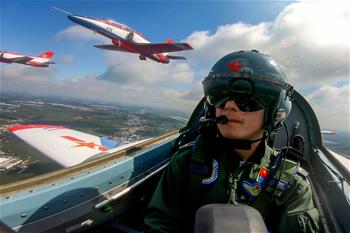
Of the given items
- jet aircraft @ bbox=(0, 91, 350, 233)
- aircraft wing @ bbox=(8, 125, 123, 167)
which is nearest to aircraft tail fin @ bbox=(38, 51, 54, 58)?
aircraft wing @ bbox=(8, 125, 123, 167)

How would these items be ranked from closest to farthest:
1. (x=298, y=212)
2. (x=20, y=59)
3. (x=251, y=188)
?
(x=298, y=212) < (x=251, y=188) < (x=20, y=59)

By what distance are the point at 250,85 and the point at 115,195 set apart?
42.7 inches

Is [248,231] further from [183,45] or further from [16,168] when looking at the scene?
[16,168]

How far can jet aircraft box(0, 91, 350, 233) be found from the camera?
3.69 feet

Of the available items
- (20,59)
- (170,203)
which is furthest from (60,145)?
(20,59)

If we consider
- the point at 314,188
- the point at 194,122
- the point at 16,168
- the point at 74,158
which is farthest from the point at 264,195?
the point at 16,168

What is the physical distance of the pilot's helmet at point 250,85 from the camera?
4.40ft

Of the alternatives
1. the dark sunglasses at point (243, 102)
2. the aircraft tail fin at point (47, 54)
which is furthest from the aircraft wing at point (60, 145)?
the aircraft tail fin at point (47, 54)

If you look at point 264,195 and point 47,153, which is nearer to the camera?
point 264,195

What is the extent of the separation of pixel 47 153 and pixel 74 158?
80cm

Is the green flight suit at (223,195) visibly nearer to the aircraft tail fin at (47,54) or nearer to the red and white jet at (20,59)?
the red and white jet at (20,59)

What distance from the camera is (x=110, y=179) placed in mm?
1583

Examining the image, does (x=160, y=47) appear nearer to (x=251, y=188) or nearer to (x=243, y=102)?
(x=243, y=102)

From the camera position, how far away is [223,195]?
4.04 feet
